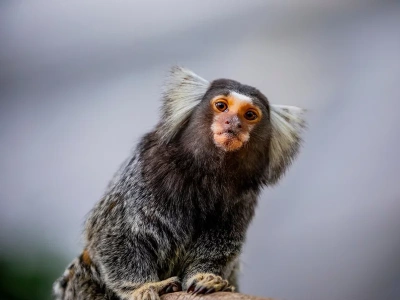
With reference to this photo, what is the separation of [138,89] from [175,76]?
1.35m

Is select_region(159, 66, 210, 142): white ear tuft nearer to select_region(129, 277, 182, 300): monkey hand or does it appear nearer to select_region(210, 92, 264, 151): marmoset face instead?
select_region(210, 92, 264, 151): marmoset face

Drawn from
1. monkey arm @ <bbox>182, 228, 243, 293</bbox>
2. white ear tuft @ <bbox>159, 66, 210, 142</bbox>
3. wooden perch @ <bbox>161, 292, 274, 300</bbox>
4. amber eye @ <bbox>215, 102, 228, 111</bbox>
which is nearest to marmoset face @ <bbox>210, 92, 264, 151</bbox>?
amber eye @ <bbox>215, 102, 228, 111</bbox>

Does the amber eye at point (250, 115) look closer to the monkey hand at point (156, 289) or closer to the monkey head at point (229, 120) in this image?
the monkey head at point (229, 120)

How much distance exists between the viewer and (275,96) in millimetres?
3451

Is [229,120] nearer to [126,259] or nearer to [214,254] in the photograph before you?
[214,254]

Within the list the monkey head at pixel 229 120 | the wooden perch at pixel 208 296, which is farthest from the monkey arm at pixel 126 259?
the monkey head at pixel 229 120

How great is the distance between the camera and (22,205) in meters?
4.14

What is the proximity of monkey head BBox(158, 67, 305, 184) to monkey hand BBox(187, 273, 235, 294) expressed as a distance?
1.45 feet

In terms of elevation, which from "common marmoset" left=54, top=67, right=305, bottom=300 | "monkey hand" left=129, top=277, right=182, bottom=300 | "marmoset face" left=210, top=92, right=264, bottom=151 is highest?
"marmoset face" left=210, top=92, right=264, bottom=151

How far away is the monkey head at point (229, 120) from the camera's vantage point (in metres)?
2.12

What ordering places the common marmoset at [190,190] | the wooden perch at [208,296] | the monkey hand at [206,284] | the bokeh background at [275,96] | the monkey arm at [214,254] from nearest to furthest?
the wooden perch at [208,296]
the monkey hand at [206,284]
the common marmoset at [190,190]
the monkey arm at [214,254]
the bokeh background at [275,96]

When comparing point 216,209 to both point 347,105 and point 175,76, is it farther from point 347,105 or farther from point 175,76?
point 347,105

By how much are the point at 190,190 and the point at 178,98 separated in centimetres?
39

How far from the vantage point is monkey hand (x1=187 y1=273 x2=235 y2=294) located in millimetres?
2055
